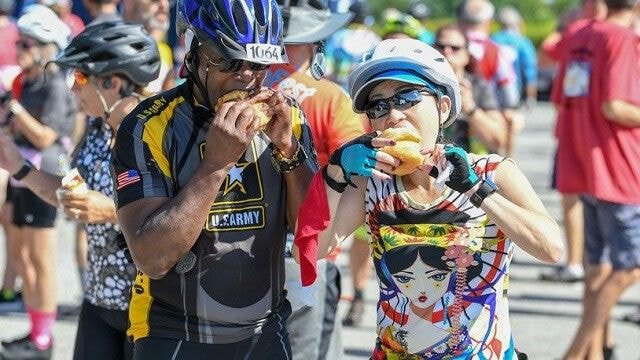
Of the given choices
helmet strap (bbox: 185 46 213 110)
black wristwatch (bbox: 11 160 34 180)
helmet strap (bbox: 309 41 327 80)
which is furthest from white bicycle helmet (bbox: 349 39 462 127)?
black wristwatch (bbox: 11 160 34 180)

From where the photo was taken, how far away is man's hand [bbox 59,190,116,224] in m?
4.56

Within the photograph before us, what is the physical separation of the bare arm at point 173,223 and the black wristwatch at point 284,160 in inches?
11.6

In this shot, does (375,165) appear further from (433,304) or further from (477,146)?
(477,146)

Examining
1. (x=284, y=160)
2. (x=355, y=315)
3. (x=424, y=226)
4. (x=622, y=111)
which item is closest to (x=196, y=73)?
(x=284, y=160)

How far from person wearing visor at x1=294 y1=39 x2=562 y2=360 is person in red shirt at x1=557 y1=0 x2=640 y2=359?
151 inches

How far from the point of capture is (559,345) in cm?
826

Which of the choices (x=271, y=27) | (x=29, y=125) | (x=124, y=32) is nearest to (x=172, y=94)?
(x=271, y=27)

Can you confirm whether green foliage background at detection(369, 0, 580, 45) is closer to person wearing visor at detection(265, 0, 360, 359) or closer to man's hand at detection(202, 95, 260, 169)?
person wearing visor at detection(265, 0, 360, 359)

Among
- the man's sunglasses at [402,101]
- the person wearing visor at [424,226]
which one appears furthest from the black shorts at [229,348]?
the man's sunglasses at [402,101]

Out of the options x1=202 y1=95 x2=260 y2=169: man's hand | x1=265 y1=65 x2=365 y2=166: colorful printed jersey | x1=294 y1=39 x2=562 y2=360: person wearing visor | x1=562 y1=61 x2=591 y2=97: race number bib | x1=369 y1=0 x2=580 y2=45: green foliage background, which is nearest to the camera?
x1=202 y1=95 x2=260 y2=169: man's hand

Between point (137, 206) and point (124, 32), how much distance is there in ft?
6.13

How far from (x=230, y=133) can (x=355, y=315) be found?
218 inches

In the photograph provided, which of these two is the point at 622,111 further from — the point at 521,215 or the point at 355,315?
the point at 521,215

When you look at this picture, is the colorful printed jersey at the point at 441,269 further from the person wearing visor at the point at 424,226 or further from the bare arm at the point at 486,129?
the bare arm at the point at 486,129
